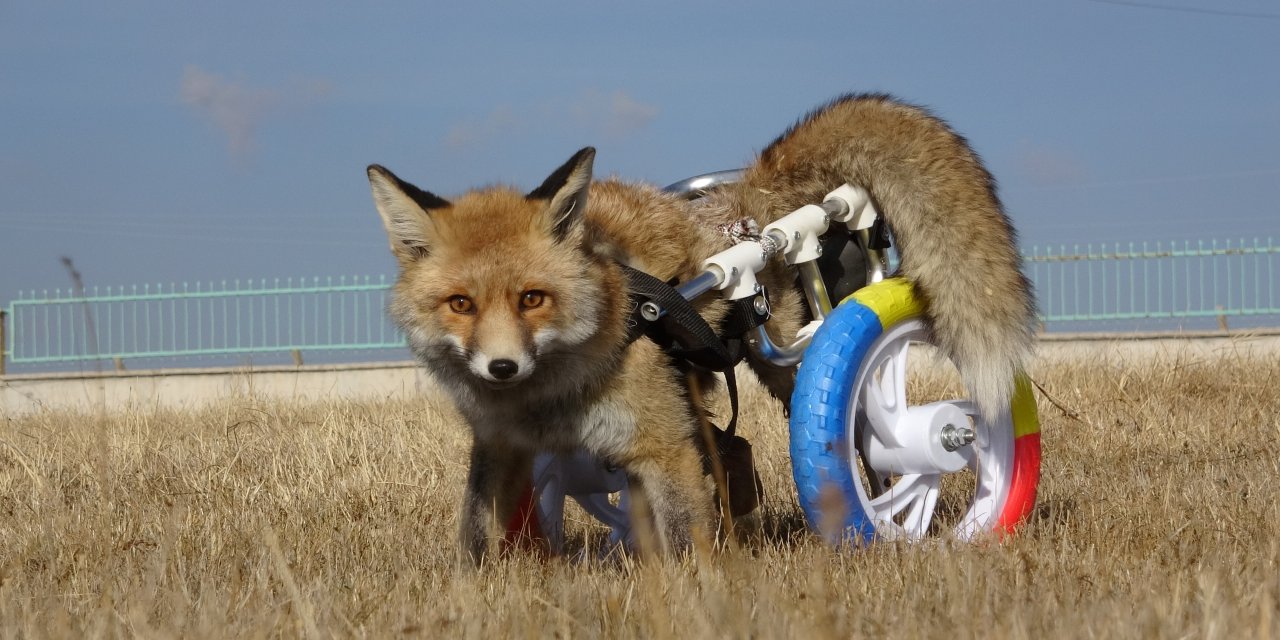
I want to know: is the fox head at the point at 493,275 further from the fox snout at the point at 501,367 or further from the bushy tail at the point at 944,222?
the bushy tail at the point at 944,222

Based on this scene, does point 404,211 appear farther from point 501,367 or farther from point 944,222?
point 944,222

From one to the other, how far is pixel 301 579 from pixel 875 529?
219 centimetres

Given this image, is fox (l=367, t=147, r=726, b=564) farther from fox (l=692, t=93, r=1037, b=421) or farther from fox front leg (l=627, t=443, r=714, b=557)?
fox (l=692, t=93, r=1037, b=421)

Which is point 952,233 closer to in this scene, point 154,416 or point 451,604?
point 451,604

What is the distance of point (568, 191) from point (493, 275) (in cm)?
43

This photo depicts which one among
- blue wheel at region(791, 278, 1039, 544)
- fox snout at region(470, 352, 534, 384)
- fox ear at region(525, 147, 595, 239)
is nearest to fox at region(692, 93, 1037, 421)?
blue wheel at region(791, 278, 1039, 544)

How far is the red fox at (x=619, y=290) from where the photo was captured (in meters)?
4.11

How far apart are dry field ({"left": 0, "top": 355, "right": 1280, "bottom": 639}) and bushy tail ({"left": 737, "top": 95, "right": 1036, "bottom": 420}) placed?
0.76 m

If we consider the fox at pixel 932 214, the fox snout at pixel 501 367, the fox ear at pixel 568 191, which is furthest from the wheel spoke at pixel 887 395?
the fox snout at pixel 501 367

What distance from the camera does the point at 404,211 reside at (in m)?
4.28

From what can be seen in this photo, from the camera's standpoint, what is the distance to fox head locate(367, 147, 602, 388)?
13.2 feet

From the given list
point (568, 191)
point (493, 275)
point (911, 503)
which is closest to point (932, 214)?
point (911, 503)

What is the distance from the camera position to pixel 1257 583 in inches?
140

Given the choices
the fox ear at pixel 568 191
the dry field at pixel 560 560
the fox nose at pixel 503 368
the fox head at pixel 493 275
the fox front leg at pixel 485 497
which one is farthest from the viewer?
the fox front leg at pixel 485 497
